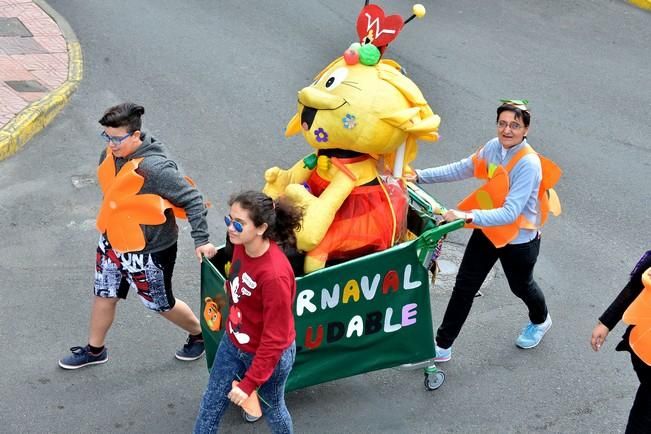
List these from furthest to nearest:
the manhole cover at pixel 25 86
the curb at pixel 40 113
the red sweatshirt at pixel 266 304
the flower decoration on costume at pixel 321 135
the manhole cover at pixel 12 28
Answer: the manhole cover at pixel 12 28, the manhole cover at pixel 25 86, the curb at pixel 40 113, the flower decoration on costume at pixel 321 135, the red sweatshirt at pixel 266 304

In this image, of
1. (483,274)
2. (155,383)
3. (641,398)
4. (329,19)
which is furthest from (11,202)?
(329,19)

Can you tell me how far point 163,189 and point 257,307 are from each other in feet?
3.45

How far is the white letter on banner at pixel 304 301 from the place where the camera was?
438 cm

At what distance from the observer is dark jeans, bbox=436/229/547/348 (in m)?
5.10

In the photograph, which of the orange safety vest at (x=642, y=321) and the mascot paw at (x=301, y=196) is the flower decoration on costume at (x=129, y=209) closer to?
the mascot paw at (x=301, y=196)

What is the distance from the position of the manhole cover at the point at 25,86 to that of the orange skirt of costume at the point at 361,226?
4.91 meters

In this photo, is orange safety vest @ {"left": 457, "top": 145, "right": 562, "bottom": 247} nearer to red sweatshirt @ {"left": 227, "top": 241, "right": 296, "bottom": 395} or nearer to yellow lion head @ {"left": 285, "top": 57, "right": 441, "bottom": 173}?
yellow lion head @ {"left": 285, "top": 57, "right": 441, "bottom": 173}

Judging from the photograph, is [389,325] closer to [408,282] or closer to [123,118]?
[408,282]

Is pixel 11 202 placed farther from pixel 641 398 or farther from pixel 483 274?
pixel 641 398

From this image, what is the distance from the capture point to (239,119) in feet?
27.8

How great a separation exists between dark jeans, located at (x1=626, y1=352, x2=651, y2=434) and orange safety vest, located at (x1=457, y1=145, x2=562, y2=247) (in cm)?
109

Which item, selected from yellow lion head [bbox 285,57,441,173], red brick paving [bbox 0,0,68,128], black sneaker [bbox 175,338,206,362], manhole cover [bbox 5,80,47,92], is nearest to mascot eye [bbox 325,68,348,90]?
yellow lion head [bbox 285,57,441,173]

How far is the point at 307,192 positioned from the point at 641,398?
1.89m

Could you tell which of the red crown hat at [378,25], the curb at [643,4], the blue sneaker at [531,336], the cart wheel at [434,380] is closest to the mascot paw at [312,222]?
the red crown hat at [378,25]
